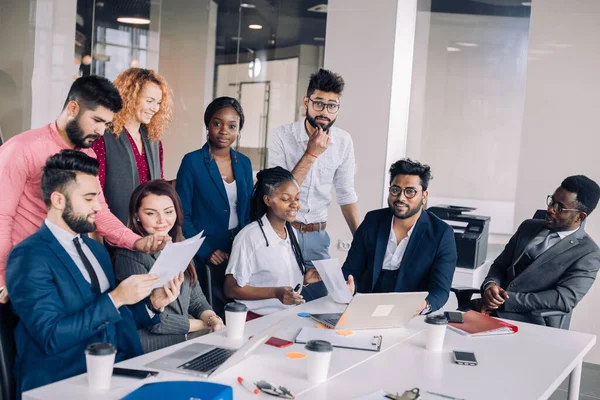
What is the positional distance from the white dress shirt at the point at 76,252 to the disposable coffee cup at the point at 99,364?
502 mm

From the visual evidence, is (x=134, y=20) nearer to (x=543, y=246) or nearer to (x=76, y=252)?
(x=543, y=246)

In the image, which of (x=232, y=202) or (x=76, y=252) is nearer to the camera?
(x=76, y=252)

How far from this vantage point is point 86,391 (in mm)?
1859

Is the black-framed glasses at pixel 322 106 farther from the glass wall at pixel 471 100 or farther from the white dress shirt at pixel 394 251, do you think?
the glass wall at pixel 471 100

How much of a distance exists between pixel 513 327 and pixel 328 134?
1469 millimetres

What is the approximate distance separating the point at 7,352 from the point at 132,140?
1.45 m

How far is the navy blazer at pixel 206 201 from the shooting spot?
11.8 ft

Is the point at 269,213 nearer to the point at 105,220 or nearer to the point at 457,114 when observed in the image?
the point at 105,220

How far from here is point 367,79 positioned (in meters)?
5.18

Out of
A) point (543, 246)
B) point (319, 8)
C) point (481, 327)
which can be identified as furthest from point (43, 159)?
point (319, 8)

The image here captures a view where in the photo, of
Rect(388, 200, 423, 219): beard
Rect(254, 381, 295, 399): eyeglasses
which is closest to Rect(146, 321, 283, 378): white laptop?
Rect(254, 381, 295, 399): eyeglasses

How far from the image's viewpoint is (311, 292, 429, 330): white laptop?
254 cm

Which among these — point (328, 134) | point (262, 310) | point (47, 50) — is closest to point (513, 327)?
point (262, 310)

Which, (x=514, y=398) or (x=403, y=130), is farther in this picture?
(x=403, y=130)
